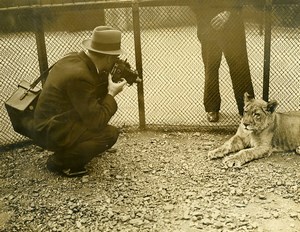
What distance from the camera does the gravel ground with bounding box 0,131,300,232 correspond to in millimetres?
4441

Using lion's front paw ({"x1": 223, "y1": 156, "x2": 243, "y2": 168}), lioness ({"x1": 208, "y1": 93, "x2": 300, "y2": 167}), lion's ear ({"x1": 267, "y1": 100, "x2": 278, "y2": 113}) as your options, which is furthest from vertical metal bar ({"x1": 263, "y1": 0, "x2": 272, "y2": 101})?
lion's front paw ({"x1": 223, "y1": 156, "x2": 243, "y2": 168})

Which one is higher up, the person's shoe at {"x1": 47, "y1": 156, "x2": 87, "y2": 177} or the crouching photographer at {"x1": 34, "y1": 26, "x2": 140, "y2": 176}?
the crouching photographer at {"x1": 34, "y1": 26, "x2": 140, "y2": 176}

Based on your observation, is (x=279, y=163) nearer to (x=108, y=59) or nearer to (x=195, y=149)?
(x=195, y=149)

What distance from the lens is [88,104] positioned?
4.81 meters

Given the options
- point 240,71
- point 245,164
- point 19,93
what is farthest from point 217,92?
point 19,93

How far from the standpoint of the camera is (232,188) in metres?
5.02

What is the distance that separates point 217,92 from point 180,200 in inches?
97.3

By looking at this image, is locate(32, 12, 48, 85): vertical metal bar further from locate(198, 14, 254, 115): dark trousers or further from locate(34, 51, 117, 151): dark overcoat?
locate(198, 14, 254, 115): dark trousers

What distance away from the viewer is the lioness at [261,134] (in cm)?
570

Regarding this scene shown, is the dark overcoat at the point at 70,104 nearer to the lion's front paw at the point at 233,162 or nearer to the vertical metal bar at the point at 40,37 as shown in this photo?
the vertical metal bar at the point at 40,37

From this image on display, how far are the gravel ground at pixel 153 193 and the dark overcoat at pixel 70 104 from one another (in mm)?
631

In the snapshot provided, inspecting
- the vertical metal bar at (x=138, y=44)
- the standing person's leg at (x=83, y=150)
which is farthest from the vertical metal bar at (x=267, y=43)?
the standing person's leg at (x=83, y=150)

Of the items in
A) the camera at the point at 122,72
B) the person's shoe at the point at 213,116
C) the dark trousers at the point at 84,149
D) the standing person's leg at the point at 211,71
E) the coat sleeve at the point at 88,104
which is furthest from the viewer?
the person's shoe at the point at 213,116

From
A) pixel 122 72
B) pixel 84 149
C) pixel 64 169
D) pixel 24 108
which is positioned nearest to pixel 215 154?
pixel 122 72
